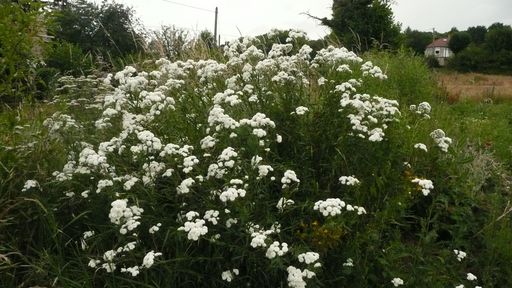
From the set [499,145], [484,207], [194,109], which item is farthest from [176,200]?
[499,145]

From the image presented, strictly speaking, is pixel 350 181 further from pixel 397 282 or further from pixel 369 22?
pixel 369 22

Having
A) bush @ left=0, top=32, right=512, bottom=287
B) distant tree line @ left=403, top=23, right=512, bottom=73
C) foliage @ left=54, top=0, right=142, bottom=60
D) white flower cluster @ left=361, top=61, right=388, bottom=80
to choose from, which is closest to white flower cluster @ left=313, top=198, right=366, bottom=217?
bush @ left=0, top=32, right=512, bottom=287

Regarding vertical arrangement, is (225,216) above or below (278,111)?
below

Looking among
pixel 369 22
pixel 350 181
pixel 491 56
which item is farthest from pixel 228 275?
pixel 491 56

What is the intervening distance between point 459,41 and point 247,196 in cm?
4142

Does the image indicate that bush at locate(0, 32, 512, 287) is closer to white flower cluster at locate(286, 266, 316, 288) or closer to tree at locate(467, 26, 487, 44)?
white flower cluster at locate(286, 266, 316, 288)

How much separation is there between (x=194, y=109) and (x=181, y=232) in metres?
1.14

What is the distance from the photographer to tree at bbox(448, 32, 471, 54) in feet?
127

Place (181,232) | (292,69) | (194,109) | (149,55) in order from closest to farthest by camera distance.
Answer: (181,232) < (194,109) < (292,69) < (149,55)

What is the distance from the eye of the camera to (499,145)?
564 centimetres

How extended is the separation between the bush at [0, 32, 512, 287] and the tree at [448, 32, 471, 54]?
3791 cm

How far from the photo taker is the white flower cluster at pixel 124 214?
8.30 ft

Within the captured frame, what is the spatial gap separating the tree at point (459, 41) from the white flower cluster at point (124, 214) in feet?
128

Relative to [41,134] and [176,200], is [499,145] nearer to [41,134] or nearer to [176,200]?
[176,200]
